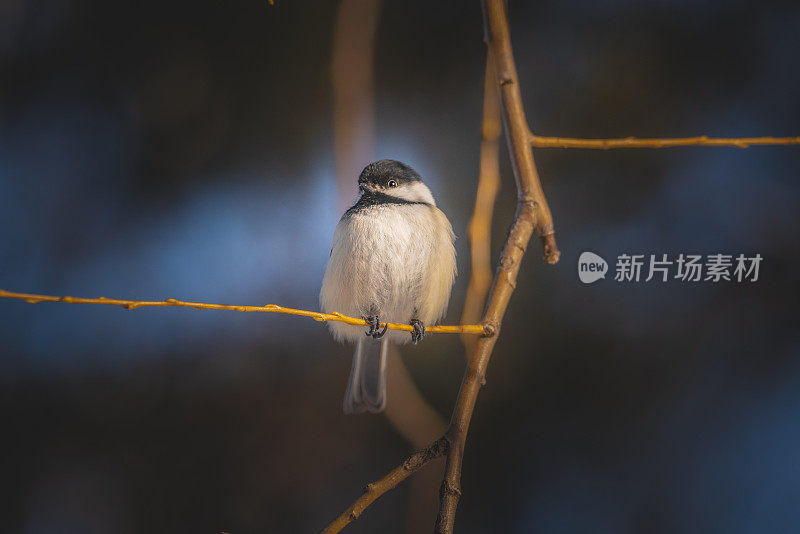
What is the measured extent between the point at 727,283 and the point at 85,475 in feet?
5.40

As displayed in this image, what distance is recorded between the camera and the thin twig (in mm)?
931

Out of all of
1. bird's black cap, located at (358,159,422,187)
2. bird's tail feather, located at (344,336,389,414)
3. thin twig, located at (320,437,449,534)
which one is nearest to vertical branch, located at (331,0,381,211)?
bird's black cap, located at (358,159,422,187)

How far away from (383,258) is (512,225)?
0.34 metres

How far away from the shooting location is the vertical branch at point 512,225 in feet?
3.48

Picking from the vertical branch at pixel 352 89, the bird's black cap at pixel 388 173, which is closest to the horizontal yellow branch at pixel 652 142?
the bird's black cap at pixel 388 173

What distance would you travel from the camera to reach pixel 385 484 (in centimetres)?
96

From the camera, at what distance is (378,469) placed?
1.37 m

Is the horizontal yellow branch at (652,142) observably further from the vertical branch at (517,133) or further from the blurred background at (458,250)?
the blurred background at (458,250)

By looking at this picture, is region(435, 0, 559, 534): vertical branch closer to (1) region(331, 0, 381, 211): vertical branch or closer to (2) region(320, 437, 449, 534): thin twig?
(2) region(320, 437, 449, 534): thin twig

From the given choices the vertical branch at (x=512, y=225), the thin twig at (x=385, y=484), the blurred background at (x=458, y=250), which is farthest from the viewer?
the blurred background at (x=458, y=250)

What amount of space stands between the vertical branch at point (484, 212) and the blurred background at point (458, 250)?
29mm

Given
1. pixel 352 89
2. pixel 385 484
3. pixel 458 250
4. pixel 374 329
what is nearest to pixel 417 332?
pixel 374 329

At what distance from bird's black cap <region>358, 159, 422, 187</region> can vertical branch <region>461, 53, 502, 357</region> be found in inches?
6.6

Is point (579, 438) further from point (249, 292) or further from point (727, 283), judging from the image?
point (249, 292)
